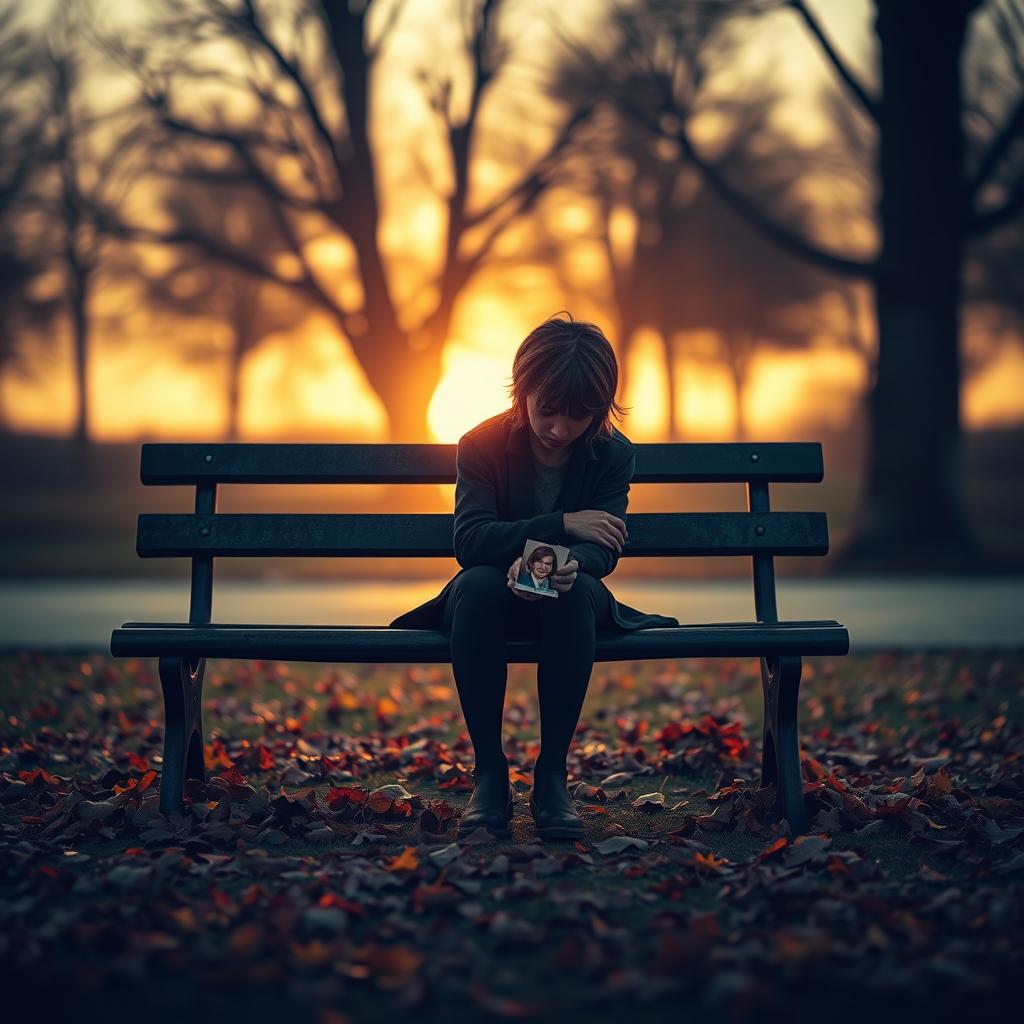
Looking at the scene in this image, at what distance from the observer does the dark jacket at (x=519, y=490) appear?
12.7ft

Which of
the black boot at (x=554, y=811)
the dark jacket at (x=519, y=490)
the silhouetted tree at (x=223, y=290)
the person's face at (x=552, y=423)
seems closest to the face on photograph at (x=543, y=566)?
the dark jacket at (x=519, y=490)

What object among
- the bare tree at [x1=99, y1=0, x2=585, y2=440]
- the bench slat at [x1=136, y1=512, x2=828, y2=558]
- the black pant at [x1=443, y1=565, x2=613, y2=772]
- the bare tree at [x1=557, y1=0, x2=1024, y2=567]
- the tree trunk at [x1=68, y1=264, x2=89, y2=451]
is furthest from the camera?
the tree trunk at [x1=68, y1=264, x2=89, y2=451]

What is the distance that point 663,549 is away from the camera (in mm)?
4301

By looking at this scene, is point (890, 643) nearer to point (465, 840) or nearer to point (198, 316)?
point (465, 840)

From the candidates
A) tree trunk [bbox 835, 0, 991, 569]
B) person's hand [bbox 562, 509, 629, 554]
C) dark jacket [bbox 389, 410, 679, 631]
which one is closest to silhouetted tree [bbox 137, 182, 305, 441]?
tree trunk [bbox 835, 0, 991, 569]

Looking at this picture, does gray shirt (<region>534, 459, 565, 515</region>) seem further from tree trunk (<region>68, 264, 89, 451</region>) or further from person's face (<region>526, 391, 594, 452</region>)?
tree trunk (<region>68, 264, 89, 451</region>)

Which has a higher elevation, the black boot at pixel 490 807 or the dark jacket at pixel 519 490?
the dark jacket at pixel 519 490

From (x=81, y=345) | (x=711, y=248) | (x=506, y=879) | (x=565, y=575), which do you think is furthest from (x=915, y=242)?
(x=81, y=345)

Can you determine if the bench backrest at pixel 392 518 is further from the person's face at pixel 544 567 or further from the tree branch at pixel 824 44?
the tree branch at pixel 824 44

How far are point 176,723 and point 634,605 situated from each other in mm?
6075

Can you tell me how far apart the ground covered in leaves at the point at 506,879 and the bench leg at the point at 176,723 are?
0.25 feet

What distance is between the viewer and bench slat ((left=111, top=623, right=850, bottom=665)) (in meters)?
3.81

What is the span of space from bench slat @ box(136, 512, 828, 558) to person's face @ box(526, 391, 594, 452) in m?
0.54

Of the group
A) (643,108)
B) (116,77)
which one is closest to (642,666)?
(643,108)
